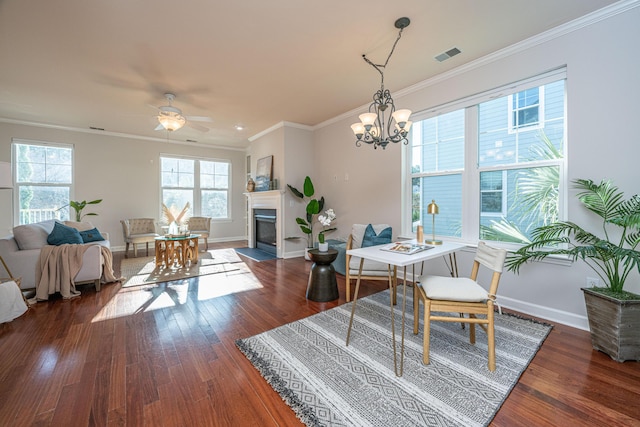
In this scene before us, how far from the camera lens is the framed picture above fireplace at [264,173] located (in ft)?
18.9

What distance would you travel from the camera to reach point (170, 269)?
440 cm

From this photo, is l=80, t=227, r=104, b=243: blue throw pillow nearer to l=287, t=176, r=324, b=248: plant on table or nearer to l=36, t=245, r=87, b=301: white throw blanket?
l=36, t=245, r=87, b=301: white throw blanket

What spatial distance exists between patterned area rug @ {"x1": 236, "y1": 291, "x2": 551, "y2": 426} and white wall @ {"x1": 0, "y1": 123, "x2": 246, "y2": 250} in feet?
19.5

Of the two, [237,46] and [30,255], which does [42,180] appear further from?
[237,46]

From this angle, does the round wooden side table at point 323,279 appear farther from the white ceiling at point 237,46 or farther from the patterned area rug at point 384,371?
the white ceiling at point 237,46

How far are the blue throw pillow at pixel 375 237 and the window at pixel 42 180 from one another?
6.55 metres

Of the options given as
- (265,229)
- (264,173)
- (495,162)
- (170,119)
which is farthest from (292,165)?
(495,162)

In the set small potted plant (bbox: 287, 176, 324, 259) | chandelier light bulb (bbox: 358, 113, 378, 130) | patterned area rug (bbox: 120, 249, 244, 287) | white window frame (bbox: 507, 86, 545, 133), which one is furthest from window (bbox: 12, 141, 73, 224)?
white window frame (bbox: 507, 86, 545, 133)

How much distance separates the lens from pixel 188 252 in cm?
468

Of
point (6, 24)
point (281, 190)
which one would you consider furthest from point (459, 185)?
point (6, 24)

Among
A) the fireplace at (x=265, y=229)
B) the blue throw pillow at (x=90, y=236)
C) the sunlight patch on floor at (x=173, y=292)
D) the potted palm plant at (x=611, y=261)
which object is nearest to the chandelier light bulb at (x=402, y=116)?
the potted palm plant at (x=611, y=261)

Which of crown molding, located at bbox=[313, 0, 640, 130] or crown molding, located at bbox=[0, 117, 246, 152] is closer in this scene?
crown molding, located at bbox=[313, 0, 640, 130]

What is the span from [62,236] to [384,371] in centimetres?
416

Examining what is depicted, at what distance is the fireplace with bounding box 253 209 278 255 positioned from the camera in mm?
5771
